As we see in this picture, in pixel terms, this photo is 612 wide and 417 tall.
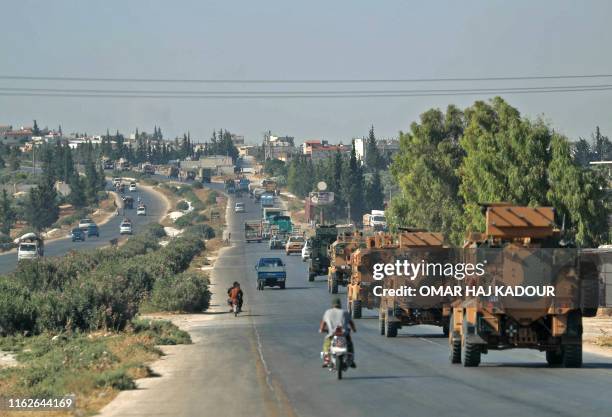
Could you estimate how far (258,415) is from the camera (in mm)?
18234

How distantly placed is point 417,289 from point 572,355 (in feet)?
31.4

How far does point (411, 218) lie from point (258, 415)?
213 feet

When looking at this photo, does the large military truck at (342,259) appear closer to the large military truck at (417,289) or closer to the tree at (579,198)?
the tree at (579,198)

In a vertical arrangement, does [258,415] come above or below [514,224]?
below

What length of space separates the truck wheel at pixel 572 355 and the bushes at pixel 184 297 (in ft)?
94.6

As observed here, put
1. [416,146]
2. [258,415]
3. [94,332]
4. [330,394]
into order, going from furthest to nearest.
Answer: [416,146] < [94,332] < [330,394] < [258,415]

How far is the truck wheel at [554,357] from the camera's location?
2612 cm

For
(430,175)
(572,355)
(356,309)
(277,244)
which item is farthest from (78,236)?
(572,355)

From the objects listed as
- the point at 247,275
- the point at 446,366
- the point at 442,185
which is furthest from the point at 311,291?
the point at 446,366

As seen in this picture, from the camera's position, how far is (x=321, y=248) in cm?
7100

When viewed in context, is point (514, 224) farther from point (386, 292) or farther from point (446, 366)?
point (386, 292)

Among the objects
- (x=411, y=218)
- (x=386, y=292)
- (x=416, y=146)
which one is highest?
(x=416, y=146)

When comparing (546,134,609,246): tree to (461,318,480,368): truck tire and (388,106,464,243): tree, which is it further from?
(461,318,480,368): truck tire

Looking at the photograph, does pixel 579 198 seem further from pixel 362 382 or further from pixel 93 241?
pixel 93 241
